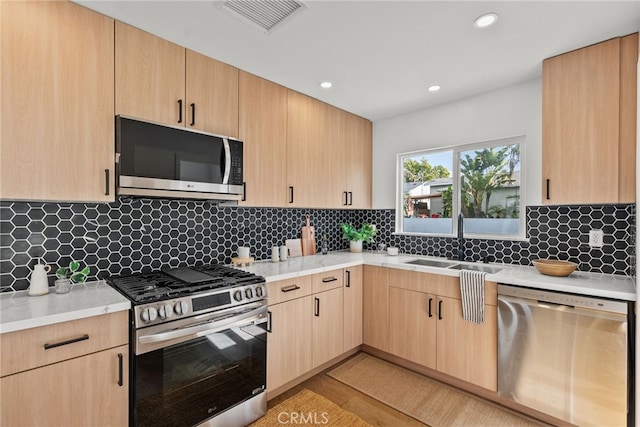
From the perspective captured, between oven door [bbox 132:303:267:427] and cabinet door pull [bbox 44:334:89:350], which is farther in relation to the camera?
oven door [bbox 132:303:267:427]

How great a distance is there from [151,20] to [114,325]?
170 centimetres

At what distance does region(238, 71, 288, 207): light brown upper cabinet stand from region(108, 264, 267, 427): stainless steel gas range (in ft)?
2.46

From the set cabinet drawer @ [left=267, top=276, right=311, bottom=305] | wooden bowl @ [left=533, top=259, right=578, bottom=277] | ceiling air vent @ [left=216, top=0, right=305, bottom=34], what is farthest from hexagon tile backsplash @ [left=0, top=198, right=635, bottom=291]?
ceiling air vent @ [left=216, top=0, right=305, bottom=34]

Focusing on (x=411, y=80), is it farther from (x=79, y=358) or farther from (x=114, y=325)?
(x=79, y=358)

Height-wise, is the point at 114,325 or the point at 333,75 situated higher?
the point at 333,75

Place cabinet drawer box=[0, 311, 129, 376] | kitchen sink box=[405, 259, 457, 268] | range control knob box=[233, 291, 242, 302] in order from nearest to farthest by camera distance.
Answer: cabinet drawer box=[0, 311, 129, 376]
range control knob box=[233, 291, 242, 302]
kitchen sink box=[405, 259, 457, 268]

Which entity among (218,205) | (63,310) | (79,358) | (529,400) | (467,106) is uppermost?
(467,106)

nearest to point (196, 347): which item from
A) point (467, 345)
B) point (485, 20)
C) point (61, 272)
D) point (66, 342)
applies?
point (66, 342)

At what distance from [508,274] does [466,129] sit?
143cm

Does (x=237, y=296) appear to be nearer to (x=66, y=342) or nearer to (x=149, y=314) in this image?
(x=149, y=314)

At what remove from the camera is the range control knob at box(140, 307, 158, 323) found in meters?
1.56

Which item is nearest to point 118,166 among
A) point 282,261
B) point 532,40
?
point 282,261

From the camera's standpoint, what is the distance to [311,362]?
8.31ft

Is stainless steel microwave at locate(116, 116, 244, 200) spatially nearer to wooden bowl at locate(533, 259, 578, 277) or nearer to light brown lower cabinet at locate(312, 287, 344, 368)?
light brown lower cabinet at locate(312, 287, 344, 368)
